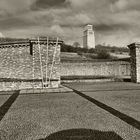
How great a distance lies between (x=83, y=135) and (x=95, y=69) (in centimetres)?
2903

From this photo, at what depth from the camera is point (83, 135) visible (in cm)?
430

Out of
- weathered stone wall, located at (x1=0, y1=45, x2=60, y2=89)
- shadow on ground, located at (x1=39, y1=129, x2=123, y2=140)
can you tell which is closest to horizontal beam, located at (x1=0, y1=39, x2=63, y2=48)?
weathered stone wall, located at (x1=0, y1=45, x2=60, y2=89)

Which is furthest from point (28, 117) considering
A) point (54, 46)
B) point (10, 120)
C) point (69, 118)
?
point (54, 46)

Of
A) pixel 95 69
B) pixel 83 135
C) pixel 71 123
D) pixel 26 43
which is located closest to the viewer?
pixel 83 135

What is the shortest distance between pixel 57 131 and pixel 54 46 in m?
11.2

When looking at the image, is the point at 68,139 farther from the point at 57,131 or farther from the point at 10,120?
the point at 10,120

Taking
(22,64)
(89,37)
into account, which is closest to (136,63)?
(22,64)

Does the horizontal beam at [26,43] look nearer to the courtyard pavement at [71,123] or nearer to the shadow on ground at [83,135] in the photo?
→ the courtyard pavement at [71,123]

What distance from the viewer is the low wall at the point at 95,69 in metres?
32.5

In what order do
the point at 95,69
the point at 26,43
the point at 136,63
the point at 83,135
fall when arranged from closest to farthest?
the point at 83,135, the point at 26,43, the point at 136,63, the point at 95,69

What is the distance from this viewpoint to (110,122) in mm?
5254

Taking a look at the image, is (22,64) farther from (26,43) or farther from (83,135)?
(83,135)

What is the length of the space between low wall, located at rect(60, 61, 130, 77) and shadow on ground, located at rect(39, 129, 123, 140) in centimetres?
2734

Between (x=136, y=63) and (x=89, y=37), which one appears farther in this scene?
(x=89, y=37)
